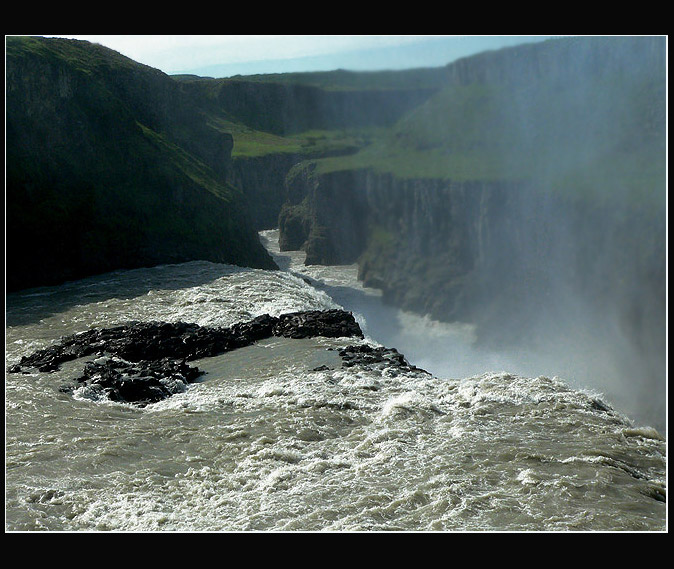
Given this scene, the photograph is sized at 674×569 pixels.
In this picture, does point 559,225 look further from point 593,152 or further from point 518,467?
point 518,467

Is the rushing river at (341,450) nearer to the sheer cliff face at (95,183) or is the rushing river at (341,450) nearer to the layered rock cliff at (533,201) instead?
the layered rock cliff at (533,201)

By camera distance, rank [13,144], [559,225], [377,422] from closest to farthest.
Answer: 1. [559,225]
2. [377,422]
3. [13,144]

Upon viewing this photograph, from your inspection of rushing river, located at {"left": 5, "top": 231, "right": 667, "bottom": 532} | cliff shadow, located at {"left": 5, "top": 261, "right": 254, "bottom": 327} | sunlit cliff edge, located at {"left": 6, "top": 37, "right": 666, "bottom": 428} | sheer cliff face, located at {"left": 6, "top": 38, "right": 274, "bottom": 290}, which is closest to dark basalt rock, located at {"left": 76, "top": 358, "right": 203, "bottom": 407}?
rushing river, located at {"left": 5, "top": 231, "right": 667, "bottom": 532}

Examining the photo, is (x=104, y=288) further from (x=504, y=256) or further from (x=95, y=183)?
(x=504, y=256)

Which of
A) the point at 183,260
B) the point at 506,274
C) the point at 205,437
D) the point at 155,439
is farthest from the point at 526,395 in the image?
the point at 183,260

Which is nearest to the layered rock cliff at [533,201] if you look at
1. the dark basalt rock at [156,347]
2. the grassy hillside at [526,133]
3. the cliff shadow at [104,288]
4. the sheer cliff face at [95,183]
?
the grassy hillside at [526,133]

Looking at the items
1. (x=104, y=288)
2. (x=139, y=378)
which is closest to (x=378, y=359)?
(x=139, y=378)

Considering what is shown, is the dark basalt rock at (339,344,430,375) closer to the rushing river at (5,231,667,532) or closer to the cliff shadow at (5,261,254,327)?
the rushing river at (5,231,667,532)
